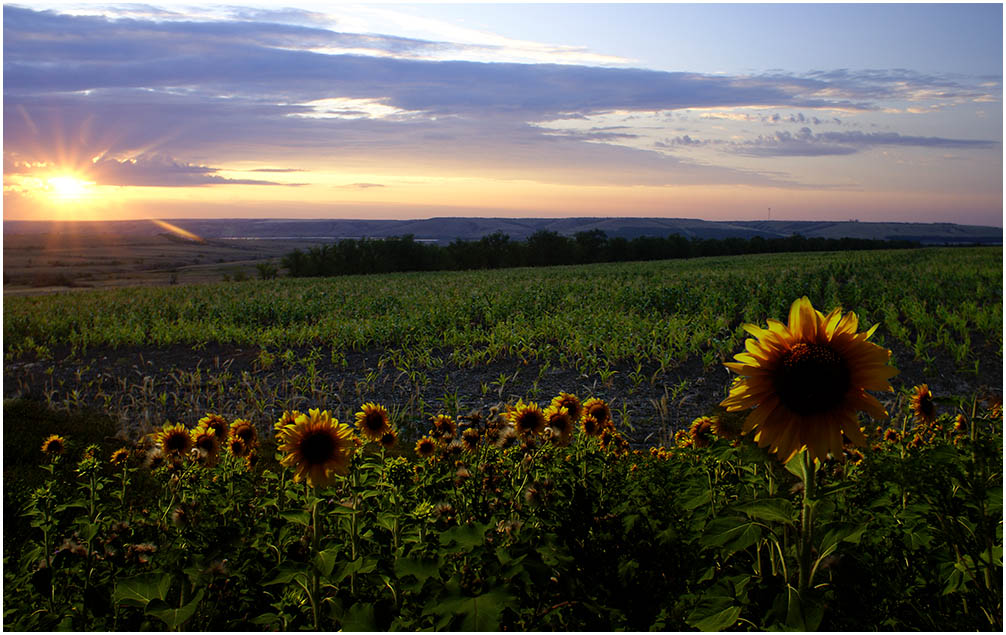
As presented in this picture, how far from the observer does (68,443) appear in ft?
11.6

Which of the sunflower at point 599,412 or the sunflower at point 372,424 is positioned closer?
the sunflower at point 372,424

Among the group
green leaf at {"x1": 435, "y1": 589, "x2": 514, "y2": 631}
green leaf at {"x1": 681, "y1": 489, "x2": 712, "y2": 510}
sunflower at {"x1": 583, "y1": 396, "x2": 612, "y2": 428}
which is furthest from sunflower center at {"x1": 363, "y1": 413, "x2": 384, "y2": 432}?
green leaf at {"x1": 681, "y1": 489, "x2": 712, "y2": 510}

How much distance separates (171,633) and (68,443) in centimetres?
195

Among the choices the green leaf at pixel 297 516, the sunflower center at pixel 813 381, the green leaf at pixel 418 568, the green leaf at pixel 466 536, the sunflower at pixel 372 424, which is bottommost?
the green leaf at pixel 418 568

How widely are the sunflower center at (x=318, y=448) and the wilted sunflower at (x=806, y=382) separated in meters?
1.49

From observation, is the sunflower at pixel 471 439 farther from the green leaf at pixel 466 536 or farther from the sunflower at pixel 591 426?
the green leaf at pixel 466 536

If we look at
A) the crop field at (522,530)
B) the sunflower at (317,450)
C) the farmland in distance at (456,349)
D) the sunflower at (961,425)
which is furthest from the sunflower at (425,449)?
the farmland in distance at (456,349)

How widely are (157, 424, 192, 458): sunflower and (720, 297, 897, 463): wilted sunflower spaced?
2653 mm

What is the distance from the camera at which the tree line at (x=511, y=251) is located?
179ft

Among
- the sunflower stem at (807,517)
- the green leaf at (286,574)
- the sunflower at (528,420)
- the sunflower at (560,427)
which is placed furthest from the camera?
the sunflower at (528,420)

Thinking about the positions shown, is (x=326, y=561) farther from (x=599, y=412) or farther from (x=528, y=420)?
(x=599, y=412)

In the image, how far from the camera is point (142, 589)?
2.21 metres

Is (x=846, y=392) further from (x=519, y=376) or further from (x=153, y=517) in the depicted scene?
(x=519, y=376)

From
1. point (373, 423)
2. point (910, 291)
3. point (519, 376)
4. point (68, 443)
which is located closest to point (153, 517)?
point (68, 443)
